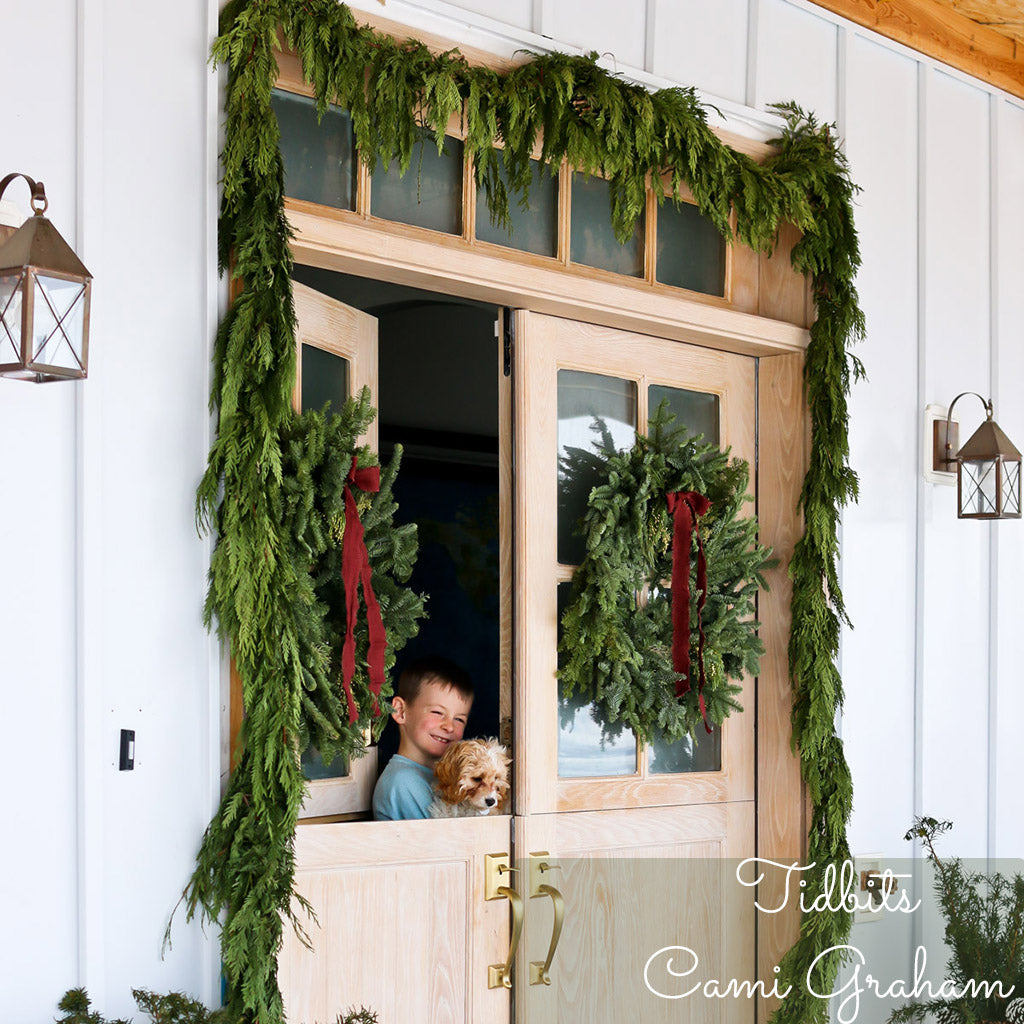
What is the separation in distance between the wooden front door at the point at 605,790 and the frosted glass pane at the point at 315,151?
55 cm

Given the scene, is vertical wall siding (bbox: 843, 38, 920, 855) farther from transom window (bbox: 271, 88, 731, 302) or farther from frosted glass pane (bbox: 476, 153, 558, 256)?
frosted glass pane (bbox: 476, 153, 558, 256)

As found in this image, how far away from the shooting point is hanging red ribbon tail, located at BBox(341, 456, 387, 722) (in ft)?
8.02

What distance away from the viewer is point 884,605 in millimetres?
3574

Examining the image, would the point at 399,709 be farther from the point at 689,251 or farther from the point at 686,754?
the point at 689,251

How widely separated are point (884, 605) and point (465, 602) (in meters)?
1.20

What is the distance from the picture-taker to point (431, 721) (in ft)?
10.8

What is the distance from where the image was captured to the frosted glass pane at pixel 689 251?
3.23 metres

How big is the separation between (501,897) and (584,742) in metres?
0.41

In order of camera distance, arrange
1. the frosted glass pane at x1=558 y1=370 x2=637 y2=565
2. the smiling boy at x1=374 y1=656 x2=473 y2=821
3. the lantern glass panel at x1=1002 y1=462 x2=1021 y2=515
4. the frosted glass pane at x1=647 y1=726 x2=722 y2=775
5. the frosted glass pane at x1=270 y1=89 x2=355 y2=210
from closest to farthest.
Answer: the frosted glass pane at x1=270 y1=89 x2=355 y2=210
the frosted glass pane at x1=558 y1=370 x2=637 y2=565
the frosted glass pane at x1=647 y1=726 x2=722 y2=775
the smiling boy at x1=374 y1=656 x2=473 y2=821
the lantern glass panel at x1=1002 y1=462 x2=1021 y2=515

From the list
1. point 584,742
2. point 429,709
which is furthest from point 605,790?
point 429,709

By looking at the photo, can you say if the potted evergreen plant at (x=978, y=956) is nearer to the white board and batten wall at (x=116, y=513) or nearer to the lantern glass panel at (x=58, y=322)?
the white board and batten wall at (x=116, y=513)

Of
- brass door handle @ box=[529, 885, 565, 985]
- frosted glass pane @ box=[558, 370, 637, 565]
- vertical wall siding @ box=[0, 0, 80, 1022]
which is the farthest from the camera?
frosted glass pane @ box=[558, 370, 637, 565]

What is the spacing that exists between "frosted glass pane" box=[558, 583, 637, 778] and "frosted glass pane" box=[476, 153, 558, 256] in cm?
80

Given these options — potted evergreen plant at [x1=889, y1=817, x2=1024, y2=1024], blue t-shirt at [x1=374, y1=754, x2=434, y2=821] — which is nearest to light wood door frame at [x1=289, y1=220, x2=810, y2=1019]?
potted evergreen plant at [x1=889, y1=817, x2=1024, y2=1024]
